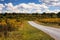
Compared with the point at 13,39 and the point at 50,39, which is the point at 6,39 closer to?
the point at 13,39

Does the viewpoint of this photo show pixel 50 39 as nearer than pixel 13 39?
No

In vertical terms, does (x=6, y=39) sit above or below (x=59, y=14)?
above

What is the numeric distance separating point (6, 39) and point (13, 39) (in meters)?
0.67

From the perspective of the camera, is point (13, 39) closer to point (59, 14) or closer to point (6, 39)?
point (6, 39)

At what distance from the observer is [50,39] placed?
20.2m

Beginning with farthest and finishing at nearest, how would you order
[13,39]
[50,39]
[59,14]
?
[59,14] < [50,39] < [13,39]

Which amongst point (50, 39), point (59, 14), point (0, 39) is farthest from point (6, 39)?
point (59, 14)

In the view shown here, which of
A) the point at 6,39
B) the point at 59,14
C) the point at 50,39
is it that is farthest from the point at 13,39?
the point at 59,14

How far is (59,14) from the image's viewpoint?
145875mm

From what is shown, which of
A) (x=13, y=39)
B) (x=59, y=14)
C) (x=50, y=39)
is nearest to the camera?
(x=13, y=39)

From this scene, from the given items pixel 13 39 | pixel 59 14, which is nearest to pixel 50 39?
pixel 13 39

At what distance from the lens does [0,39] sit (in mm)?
18812

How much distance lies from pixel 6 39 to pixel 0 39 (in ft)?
1.84

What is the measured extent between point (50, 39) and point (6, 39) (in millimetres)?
4465
